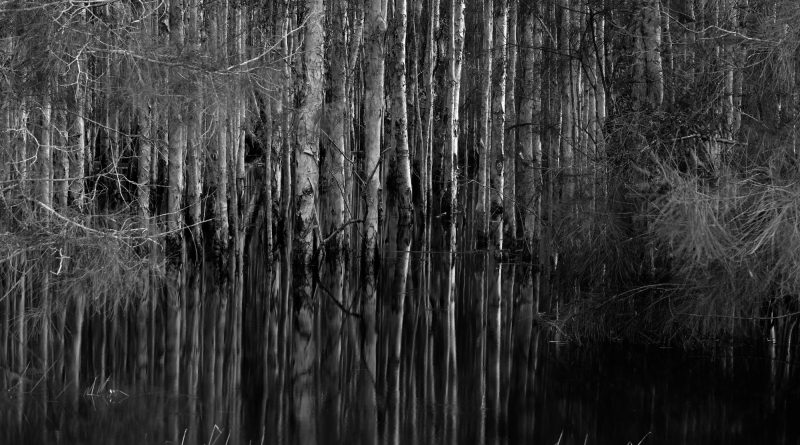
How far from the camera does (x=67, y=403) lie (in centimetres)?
548

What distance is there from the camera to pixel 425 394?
6.23m

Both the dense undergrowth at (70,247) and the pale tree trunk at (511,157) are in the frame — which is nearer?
A: the dense undergrowth at (70,247)

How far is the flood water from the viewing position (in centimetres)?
521

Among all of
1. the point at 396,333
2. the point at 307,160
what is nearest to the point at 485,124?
the point at 307,160

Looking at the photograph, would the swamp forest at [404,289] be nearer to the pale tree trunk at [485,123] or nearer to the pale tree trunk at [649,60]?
the pale tree trunk at [649,60]

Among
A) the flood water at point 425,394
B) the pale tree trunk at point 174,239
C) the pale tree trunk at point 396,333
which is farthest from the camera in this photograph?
the pale tree trunk at point 174,239

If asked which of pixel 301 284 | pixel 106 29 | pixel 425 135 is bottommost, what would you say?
pixel 301 284

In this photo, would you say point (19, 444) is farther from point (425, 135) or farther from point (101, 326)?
point (425, 135)

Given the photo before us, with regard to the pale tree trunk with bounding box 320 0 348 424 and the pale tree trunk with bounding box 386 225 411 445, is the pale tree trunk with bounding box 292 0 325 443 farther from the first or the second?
the pale tree trunk with bounding box 386 225 411 445

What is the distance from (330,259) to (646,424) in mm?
6826

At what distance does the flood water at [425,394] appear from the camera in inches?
205

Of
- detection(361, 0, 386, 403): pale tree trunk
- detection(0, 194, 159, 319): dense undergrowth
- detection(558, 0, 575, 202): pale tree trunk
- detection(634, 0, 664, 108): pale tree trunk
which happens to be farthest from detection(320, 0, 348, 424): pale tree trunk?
detection(634, 0, 664, 108): pale tree trunk

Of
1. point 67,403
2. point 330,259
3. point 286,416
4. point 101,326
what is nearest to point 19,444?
point 67,403

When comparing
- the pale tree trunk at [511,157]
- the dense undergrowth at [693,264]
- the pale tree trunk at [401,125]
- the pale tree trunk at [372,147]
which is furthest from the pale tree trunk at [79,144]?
the pale tree trunk at [511,157]
